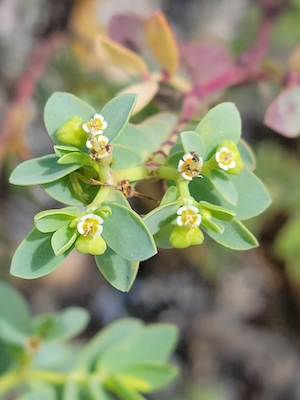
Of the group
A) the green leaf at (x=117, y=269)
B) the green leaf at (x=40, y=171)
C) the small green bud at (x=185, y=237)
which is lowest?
the green leaf at (x=117, y=269)

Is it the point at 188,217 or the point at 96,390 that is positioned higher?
the point at 188,217

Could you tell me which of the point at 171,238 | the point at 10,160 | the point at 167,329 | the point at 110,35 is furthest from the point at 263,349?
the point at 171,238

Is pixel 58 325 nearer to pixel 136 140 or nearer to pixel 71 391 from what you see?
pixel 71 391

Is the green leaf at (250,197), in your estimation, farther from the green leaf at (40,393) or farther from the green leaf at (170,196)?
the green leaf at (40,393)

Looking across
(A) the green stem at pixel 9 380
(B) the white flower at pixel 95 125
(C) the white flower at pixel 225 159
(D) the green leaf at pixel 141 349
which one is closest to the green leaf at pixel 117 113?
(B) the white flower at pixel 95 125

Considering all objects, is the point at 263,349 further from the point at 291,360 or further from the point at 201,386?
the point at 201,386

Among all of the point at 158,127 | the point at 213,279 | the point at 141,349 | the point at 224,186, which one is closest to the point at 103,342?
the point at 141,349
